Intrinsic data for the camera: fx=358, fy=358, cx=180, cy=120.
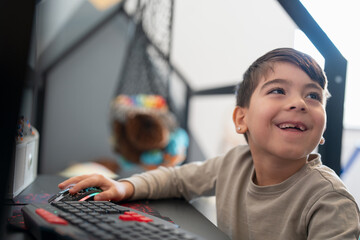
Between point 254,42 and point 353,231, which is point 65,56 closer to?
point 254,42

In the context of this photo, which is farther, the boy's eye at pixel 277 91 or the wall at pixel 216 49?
the wall at pixel 216 49

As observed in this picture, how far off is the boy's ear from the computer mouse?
13.9 inches

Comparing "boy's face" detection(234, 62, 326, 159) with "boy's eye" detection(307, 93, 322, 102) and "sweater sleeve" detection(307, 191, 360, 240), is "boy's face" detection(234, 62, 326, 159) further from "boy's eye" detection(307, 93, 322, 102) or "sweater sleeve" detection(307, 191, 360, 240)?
"sweater sleeve" detection(307, 191, 360, 240)

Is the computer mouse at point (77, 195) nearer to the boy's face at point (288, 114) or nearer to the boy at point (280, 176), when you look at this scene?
the boy at point (280, 176)

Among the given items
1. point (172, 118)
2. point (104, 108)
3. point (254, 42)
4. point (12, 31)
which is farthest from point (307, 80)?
point (104, 108)

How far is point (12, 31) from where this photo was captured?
28cm

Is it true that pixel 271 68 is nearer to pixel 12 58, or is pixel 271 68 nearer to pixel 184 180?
pixel 184 180

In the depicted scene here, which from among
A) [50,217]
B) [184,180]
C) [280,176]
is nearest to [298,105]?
[280,176]

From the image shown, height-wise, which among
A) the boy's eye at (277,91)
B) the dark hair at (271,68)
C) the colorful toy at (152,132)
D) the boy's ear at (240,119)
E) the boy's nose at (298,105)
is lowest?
the colorful toy at (152,132)

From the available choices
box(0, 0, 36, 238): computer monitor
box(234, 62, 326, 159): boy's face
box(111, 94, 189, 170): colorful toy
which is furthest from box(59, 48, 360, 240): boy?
box(111, 94, 189, 170): colorful toy

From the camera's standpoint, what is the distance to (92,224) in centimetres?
46

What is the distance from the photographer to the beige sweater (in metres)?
0.57

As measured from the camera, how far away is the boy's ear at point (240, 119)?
847 mm

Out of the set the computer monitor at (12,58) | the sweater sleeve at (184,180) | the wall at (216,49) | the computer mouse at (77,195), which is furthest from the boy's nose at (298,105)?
the wall at (216,49)
